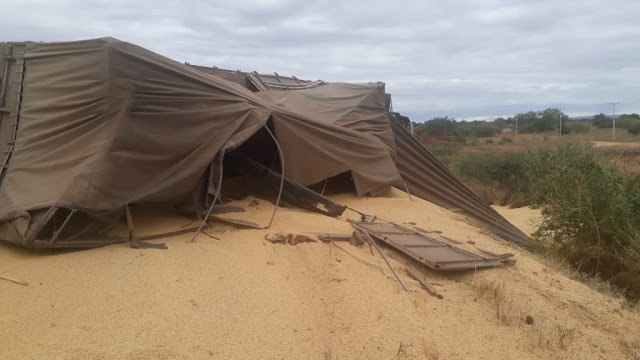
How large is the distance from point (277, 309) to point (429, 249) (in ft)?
7.66

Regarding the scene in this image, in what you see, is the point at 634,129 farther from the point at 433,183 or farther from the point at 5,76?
the point at 5,76

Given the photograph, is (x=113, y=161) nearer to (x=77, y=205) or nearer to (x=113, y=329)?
(x=77, y=205)

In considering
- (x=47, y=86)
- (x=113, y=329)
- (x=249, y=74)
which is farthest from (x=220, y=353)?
(x=249, y=74)

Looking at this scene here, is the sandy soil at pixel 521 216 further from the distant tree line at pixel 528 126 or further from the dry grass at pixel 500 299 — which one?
the distant tree line at pixel 528 126

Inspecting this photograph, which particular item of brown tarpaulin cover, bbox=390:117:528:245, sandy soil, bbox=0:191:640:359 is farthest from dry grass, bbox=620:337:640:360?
brown tarpaulin cover, bbox=390:117:528:245

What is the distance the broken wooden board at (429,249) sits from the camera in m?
6.00

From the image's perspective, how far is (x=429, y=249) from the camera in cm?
657

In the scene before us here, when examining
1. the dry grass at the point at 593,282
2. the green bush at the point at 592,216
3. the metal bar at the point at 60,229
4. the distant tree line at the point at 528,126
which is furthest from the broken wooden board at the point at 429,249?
the distant tree line at the point at 528,126

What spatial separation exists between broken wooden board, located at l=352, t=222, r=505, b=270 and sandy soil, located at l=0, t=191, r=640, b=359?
0.14 m

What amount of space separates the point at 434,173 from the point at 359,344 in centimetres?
780

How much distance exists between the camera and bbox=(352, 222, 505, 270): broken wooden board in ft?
19.7

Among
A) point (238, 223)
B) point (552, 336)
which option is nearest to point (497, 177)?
point (238, 223)

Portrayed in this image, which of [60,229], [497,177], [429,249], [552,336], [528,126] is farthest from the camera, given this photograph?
[528,126]

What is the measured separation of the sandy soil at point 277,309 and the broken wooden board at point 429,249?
0.46 feet
